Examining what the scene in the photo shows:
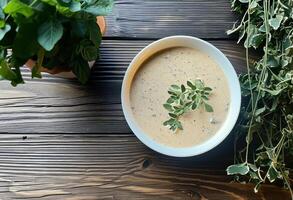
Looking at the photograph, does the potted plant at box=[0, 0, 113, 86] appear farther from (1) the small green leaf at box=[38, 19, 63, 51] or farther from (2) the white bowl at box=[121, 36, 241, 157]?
(2) the white bowl at box=[121, 36, 241, 157]

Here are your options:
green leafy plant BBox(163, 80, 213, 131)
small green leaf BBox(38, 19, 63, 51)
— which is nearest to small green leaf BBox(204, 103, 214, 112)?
green leafy plant BBox(163, 80, 213, 131)

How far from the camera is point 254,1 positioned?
2.70ft

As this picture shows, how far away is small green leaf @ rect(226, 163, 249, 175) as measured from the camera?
81 cm

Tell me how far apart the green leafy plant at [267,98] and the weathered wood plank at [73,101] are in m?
0.07

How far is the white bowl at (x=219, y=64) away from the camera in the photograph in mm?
824

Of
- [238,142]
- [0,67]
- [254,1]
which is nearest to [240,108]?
[238,142]

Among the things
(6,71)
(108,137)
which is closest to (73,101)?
(108,137)

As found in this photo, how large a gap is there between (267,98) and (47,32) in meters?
0.38

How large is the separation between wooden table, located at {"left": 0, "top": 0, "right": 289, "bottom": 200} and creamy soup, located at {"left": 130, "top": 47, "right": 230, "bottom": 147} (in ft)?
0.18

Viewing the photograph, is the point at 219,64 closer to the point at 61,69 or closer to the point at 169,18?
the point at 169,18

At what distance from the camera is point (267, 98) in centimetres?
83

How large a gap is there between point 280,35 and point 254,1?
0.07 metres

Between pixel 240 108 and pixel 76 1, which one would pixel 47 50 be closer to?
pixel 76 1

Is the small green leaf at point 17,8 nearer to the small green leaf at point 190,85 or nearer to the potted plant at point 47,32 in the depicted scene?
the potted plant at point 47,32
